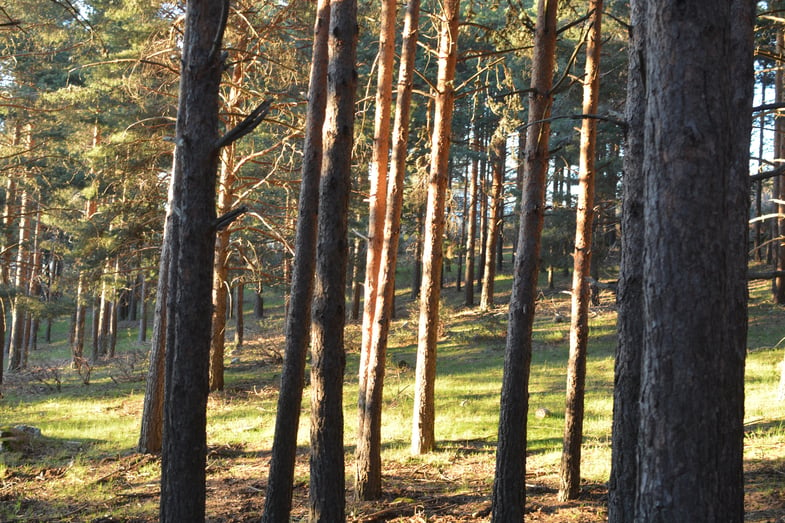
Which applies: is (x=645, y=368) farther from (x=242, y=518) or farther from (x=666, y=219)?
(x=242, y=518)

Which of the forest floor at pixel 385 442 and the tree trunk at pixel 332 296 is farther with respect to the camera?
the forest floor at pixel 385 442

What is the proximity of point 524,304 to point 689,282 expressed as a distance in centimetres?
385

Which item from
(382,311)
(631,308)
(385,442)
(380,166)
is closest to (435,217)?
(380,166)

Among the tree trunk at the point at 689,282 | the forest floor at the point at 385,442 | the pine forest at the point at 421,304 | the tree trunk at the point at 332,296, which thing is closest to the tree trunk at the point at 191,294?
the pine forest at the point at 421,304

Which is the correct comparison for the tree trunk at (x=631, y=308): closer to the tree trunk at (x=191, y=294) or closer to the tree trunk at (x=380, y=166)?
the tree trunk at (x=191, y=294)

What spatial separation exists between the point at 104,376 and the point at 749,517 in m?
21.8

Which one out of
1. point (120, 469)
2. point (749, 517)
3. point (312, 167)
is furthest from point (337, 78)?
point (120, 469)

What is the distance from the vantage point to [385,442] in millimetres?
12875

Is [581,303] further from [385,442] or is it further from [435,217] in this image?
[385,442]

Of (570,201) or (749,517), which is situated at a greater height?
(570,201)

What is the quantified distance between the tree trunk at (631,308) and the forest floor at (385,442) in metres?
2.60

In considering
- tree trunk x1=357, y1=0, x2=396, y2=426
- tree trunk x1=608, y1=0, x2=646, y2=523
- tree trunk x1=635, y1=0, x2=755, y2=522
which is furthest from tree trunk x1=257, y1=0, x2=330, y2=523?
tree trunk x1=635, y1=0, x2=755, y2=522

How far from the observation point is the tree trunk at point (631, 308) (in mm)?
5191

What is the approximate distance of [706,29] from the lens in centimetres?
335
